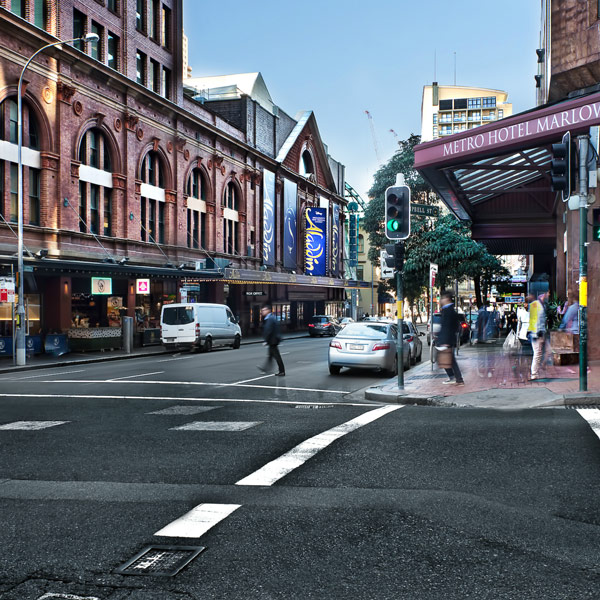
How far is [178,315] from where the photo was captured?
29.3m

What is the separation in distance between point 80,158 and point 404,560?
99.8 ft

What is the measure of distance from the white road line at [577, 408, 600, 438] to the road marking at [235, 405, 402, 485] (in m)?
2.82

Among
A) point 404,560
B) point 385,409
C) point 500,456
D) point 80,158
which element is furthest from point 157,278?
point 404,560

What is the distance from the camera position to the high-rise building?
14388cm

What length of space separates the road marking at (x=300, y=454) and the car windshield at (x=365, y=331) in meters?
7.71

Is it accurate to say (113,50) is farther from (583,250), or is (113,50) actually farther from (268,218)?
(583,250)

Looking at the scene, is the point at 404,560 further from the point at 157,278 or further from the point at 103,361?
the point at 157,278

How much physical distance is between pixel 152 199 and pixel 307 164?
1166 inches

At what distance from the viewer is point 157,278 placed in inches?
1459

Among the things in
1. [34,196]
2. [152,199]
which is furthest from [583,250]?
[152,199]

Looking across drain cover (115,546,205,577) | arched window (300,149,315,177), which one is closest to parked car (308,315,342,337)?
arched window (300,149,315,177)

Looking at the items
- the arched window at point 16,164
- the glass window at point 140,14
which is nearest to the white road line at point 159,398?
the arched window at point 16,164

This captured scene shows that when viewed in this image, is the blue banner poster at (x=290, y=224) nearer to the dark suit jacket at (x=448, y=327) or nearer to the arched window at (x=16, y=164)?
the arched window at (x=16, y=164)

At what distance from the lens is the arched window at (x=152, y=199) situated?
36.7 metres
